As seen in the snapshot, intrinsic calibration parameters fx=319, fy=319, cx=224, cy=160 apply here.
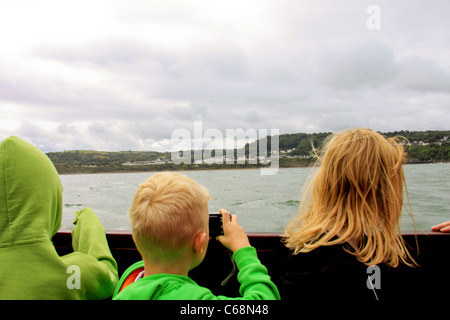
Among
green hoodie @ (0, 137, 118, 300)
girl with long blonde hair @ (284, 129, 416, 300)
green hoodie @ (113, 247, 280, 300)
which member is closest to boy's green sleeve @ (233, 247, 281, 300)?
green hoodie @ (113, 247, 280, 300)

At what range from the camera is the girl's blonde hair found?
1.18 metres

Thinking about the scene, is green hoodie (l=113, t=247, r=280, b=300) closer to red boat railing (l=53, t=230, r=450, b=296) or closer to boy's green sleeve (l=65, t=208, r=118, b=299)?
boy's green sleeve (l=65, t=208, r=118, b=299)

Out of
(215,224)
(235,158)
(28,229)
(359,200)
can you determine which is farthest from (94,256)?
(235,158)

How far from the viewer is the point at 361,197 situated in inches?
47.8

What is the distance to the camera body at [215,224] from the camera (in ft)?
4.23

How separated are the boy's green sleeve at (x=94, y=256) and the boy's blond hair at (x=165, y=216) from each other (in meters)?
0.35

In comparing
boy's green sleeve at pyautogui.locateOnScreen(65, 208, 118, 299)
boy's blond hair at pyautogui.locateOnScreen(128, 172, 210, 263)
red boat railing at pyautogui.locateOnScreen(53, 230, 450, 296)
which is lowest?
red boat railing at pyautogui.locateOnScreen(53, 230, 450, 296)

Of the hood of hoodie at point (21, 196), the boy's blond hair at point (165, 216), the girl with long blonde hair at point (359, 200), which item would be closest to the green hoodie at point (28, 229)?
the hood of hoodie at point (21, 196)

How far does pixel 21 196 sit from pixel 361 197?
1.19 meters

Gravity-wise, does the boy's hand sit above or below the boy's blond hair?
below

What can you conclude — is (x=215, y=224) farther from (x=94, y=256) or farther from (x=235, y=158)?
(x=235, y=158)

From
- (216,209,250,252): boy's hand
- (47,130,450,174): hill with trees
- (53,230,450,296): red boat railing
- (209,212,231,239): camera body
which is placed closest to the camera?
(216,209,250,252): boy's hand
